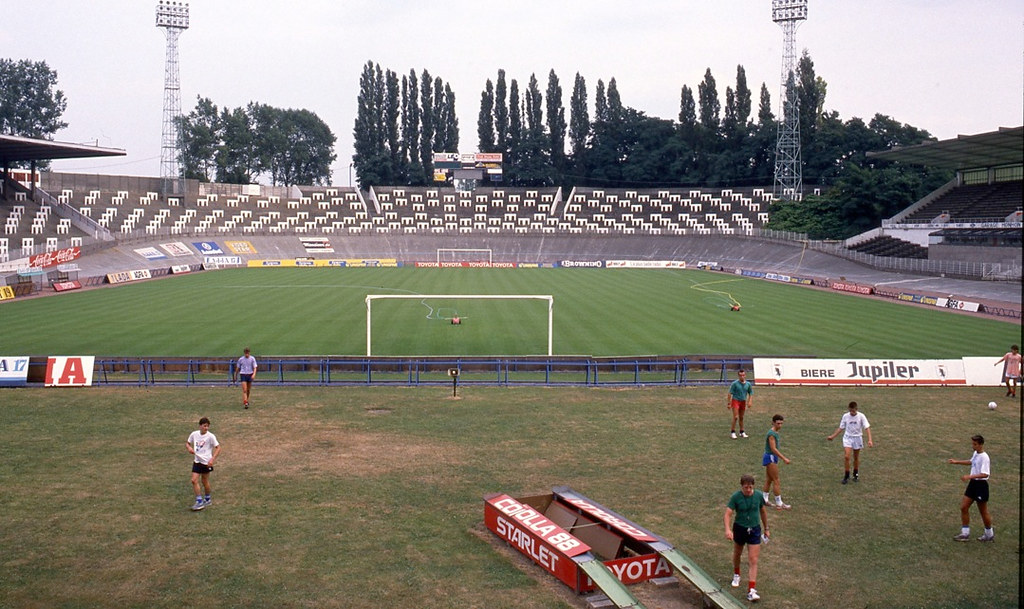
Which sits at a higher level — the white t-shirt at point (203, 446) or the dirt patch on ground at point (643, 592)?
the white t-shirt at point (203, 446)

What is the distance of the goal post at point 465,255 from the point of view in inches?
4227

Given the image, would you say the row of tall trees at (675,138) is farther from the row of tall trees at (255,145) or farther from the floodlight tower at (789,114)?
the row of tall trees at (255,145)

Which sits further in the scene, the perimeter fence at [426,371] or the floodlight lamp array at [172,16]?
the floodlight lamp array at [172,16]

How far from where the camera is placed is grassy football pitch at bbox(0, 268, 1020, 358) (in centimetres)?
3572

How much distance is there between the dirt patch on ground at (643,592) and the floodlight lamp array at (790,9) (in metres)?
101

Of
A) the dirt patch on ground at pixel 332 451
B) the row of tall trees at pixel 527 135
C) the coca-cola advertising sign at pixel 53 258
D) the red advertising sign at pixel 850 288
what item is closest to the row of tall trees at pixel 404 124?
the row of tall trees at pixel 527 135

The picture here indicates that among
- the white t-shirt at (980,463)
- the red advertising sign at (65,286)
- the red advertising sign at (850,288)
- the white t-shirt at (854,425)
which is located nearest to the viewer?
the white t-shirt at (980,463)

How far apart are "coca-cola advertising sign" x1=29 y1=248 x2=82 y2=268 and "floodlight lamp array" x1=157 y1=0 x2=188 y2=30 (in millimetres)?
40804

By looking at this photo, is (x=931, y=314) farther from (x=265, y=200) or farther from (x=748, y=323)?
(x=265, y=200)

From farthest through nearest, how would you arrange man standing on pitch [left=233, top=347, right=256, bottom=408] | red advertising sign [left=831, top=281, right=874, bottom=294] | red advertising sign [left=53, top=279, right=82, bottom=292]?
red advertising sign [left=831, top=281, right=874, bottom=294], red advertising sign [left=53, top=279, right=82, bottom=292], man standing on pitch [left=233, top=347, right=256, bottom=408]

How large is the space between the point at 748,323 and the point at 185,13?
289 feet

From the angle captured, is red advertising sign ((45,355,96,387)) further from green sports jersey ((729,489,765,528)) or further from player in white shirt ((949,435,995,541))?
player in white shirt ((949,435,995,541))

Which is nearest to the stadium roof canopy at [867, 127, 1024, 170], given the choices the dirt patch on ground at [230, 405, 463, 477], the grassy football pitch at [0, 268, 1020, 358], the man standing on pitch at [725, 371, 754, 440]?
the grassy football pitch at [0, 268, 1020, 358]

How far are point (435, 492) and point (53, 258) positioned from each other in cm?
6260
